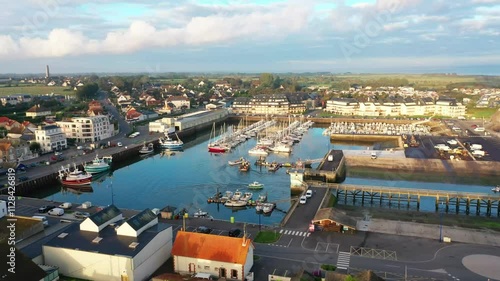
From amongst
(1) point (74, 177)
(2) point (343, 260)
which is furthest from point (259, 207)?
(1) point (74, 177)

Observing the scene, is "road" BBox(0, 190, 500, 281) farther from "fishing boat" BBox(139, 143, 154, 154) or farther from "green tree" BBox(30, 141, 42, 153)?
"fishing boat" BBox(139, 143, 154, 154)

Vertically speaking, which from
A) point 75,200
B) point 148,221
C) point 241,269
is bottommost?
point 75,200

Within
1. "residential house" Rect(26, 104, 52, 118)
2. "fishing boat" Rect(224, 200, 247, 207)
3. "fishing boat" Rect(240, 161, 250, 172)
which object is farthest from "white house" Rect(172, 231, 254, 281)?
"residential house" Rect(26, 104, 52, 118)

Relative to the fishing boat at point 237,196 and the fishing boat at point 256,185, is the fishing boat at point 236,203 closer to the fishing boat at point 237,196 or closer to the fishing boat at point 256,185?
the fishing boat at point 237,196

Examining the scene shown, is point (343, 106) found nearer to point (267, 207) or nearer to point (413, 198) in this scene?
point (413, 198)

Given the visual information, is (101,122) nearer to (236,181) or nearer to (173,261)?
(236,181)

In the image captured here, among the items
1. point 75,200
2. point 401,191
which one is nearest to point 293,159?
point 401,191
